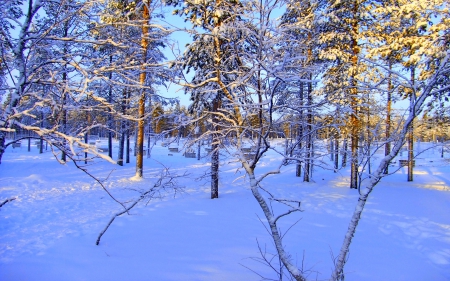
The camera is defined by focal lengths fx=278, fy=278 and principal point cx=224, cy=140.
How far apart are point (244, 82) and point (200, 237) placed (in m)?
4.04

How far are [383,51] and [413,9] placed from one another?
1658 mm

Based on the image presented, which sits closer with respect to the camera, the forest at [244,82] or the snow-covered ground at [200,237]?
the forest at [244,82]

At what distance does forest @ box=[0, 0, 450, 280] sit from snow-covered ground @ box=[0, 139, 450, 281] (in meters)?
0.78

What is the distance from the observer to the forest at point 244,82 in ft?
10.4

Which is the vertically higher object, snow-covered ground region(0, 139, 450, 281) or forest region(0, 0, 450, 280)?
forest region(0, 0, 450, 280)

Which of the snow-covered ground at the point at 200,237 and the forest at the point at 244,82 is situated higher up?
the forest at the point at 244,82

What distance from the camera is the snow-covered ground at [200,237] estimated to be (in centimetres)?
479

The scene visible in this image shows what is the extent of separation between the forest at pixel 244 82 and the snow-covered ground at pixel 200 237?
2.54 ft

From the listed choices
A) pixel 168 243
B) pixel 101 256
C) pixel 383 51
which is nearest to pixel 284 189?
pixel 383 51

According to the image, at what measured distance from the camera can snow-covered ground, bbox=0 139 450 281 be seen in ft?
15.7

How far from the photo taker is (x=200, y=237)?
6434 millimetres

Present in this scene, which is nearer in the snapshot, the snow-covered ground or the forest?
the forest

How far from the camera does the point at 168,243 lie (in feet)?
19.6

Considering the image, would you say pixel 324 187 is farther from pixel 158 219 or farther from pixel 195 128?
pixel 158 219
